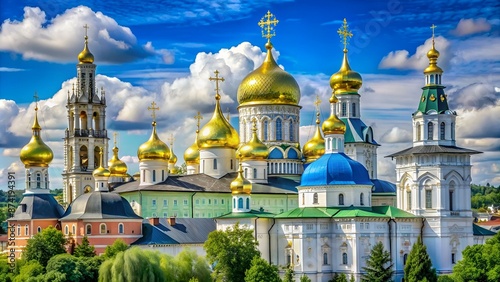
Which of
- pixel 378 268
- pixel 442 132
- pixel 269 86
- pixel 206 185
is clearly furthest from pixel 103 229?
pixel 442 132

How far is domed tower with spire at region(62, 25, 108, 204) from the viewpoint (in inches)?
2402

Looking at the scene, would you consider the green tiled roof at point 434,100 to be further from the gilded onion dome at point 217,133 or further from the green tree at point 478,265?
the gilded onion dome at point 217,133

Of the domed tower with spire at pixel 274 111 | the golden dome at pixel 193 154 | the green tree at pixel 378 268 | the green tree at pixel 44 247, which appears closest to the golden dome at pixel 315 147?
the domed tower with spire at pixel 274 111

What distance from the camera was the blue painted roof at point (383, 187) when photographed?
55016 mm

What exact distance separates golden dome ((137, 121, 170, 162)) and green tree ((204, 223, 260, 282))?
1264 cm

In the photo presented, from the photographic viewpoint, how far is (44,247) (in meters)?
45.3

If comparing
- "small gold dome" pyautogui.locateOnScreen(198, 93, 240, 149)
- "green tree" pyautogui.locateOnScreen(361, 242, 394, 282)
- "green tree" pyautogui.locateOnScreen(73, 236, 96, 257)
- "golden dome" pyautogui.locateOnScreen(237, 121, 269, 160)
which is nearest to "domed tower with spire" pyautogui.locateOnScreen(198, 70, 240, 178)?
"small gold dome" pyautogui.locateOnScreen(198, 93, 240, 149)

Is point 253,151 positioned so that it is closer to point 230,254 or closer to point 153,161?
point 153,161

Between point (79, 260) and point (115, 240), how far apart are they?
3994 millimetres

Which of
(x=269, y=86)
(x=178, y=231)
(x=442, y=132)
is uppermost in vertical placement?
(x=269, y=86)

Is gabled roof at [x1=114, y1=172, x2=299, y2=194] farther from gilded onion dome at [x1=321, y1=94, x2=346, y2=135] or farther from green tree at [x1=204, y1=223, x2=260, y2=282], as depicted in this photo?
green tree at [x1=204, y1=223, x2=260, y2=282]

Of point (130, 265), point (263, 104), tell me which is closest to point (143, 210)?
point (263, 104)

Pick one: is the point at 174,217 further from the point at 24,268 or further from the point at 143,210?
the point at 24,268

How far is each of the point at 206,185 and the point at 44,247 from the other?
11876mm
